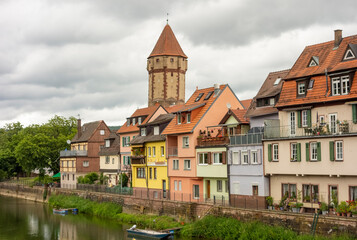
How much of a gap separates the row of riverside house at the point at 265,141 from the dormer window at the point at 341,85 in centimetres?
7

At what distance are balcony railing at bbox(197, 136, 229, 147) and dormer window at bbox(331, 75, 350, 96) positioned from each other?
12.5 m

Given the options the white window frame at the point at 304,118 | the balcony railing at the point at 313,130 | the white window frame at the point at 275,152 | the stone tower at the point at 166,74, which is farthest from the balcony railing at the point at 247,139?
the stone tower at the point at 166,74

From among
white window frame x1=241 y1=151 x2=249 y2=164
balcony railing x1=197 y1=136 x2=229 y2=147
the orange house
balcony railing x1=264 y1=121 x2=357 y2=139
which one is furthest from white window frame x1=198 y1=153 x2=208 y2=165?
balcony railing x1=264 y1=121 x2=357 y2=139

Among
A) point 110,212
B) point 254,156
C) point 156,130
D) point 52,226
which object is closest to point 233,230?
point 254,156

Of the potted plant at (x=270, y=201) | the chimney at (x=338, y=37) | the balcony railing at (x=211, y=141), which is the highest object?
the chimney at (x=338, y=37)

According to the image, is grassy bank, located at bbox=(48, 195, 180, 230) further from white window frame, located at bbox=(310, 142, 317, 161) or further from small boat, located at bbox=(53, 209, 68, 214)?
white window frame, located at bbox=(310, 142, 317, 161)

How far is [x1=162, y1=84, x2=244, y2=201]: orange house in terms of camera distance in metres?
51.2

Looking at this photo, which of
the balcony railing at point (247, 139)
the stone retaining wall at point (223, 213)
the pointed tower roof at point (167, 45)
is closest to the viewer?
the stone retaining wall at point (223, 213)

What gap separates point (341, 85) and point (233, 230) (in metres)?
13.8

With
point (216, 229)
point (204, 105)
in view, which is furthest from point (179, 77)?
point (216, 229)

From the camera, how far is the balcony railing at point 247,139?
42862mm

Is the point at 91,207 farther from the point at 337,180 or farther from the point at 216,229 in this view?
the point at 337,180

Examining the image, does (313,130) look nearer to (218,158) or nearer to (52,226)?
(218,158)

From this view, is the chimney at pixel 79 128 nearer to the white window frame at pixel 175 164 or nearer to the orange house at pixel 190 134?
the orange house at pixel 190 134
